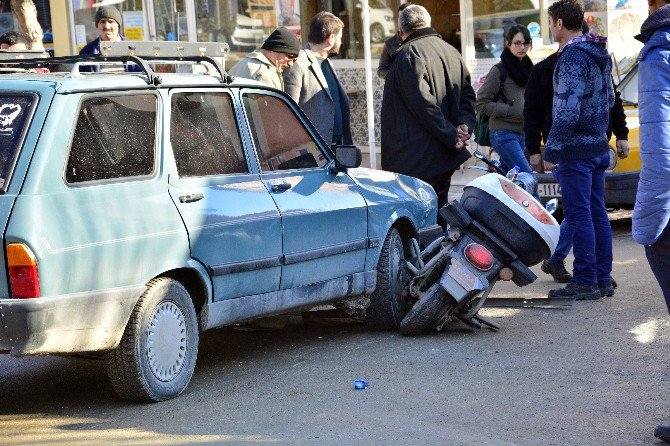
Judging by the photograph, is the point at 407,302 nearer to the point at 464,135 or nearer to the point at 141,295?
the point at 464,135

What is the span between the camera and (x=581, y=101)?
339 inches

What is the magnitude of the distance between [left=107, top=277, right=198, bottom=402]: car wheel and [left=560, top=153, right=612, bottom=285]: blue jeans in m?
3.39

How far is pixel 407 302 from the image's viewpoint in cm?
819

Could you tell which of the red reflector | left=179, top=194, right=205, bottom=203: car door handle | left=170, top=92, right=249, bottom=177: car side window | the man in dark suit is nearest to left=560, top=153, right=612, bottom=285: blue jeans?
the man in dark suit

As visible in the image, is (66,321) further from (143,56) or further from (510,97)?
(510,97)

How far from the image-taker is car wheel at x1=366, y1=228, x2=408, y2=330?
26.1 feet

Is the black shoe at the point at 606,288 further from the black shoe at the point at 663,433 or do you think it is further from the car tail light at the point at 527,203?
the black shoe at the point at 663,433

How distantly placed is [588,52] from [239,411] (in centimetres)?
383

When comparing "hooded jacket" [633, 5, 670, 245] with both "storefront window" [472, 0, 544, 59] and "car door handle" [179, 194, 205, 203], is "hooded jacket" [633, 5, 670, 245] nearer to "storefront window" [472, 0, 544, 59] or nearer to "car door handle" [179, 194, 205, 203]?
"car door handle" [179, 194, 205, 203]

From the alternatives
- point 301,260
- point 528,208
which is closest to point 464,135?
point 528,208

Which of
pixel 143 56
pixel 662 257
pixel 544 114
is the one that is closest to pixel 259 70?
pixel 143 56

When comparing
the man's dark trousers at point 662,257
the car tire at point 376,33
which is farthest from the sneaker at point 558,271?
the car tire at point 376,33

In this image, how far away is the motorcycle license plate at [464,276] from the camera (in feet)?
24.5

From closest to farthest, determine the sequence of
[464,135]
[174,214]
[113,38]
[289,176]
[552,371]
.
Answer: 1. [174,214]
2. [552,371]
3. [289,176]
4. [464,135]
5. [113,38]
